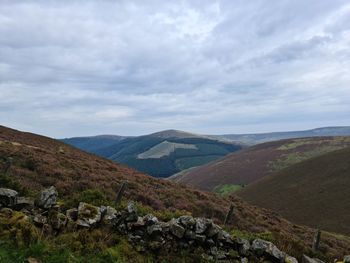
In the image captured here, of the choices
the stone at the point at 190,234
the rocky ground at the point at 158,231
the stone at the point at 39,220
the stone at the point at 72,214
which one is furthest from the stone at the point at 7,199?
the stone at the point at 190,234

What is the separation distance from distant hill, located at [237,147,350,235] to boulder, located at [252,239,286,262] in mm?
43550

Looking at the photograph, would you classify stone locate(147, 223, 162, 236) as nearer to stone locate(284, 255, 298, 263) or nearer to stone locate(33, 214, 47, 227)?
stone locate(33, 214, 47, 227)

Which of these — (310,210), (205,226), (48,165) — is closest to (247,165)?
(310,210)

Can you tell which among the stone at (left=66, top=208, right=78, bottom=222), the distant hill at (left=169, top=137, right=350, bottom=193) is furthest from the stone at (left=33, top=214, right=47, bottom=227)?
the distant hill at (left=169, top=137, right=350, bottom=193)

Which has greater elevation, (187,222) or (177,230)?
(187,222)

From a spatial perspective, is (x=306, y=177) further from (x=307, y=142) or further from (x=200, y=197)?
(x=307, y=142)

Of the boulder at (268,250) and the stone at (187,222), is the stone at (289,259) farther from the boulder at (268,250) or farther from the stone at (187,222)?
the stone at (187,222)

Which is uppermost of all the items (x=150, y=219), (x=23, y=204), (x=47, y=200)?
(x=47, y=200)

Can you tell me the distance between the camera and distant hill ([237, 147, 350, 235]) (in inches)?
2288

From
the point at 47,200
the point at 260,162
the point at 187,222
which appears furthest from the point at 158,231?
the point at 260,162

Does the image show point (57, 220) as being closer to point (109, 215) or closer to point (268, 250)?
point (109, 215)

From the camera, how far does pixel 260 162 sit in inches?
5610

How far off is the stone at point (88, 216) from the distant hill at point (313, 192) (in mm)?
47053

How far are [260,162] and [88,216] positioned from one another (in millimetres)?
135067
